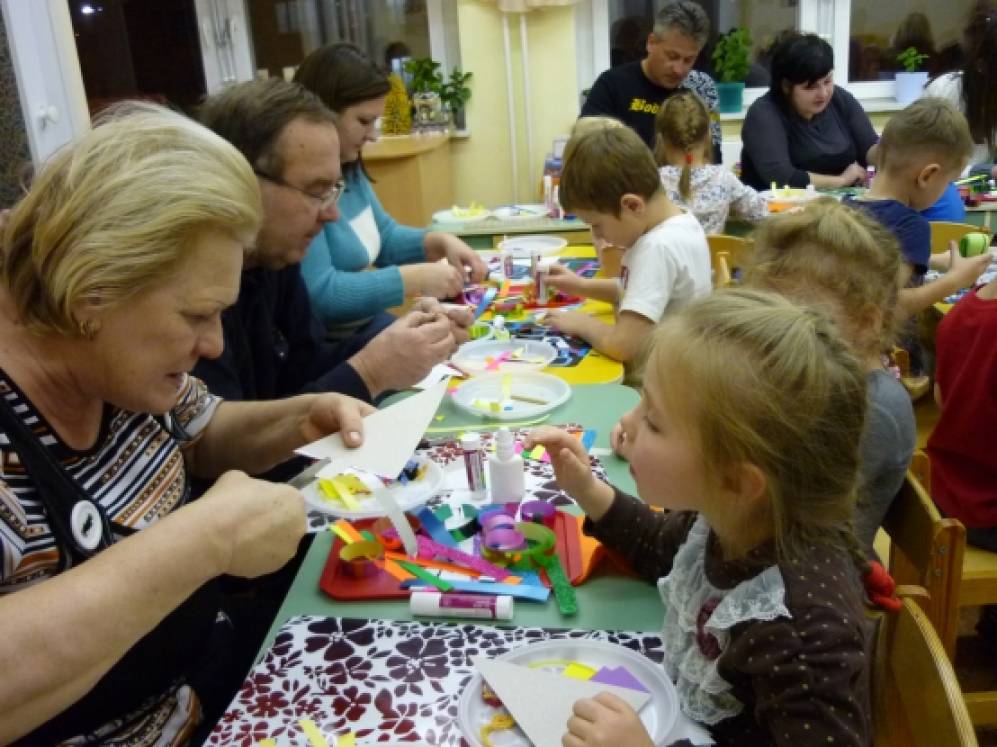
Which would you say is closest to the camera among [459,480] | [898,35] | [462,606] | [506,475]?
[462,606]

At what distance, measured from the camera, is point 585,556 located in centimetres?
131

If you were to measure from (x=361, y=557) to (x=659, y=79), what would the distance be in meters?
3.57

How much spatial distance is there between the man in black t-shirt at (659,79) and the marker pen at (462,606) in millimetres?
3496

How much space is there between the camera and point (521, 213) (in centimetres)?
405

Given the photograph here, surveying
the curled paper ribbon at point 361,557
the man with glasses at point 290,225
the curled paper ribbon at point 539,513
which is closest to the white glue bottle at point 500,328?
the man with glasses at point 290,225

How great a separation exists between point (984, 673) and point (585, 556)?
1.44 meters

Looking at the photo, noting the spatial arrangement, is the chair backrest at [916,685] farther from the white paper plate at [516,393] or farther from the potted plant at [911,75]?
the potted plant at [911,75]

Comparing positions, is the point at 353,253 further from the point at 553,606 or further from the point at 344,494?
the point at 553,606

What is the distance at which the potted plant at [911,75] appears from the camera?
204 inches

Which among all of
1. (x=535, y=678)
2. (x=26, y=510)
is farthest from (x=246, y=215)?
(x=535, y=678)

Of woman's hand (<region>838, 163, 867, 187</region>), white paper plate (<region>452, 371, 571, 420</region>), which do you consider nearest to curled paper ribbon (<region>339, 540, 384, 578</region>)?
white paper plate (<region>452, 371, 571, 420</region>)

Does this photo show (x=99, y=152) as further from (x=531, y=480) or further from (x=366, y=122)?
(x=366, y=122)

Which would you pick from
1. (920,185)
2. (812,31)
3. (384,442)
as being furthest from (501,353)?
(812,31)

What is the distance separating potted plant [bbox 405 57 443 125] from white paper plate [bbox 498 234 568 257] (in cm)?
192
